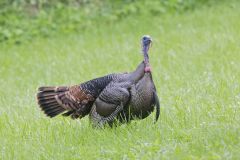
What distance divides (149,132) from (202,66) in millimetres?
3481

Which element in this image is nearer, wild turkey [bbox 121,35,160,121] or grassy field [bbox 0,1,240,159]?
grassy field [bbox 0,1,240,159]

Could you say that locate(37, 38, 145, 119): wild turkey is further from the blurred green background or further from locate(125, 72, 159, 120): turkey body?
the blurred green background

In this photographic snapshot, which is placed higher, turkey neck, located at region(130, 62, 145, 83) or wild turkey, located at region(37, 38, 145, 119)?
turkey neck, located at region(130, 62, 145, 83)

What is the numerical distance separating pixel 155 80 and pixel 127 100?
2.77m

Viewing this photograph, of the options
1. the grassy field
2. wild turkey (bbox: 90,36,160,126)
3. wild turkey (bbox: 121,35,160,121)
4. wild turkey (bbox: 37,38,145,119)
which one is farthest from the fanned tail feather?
wild turkey (bbox: 121,35,160,121)

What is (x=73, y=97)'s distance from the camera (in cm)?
699

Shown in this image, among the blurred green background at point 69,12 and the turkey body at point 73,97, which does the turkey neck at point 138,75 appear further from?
the blurred green background at point 69,12

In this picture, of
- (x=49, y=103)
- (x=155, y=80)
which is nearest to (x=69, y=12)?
(x=155, y=80)

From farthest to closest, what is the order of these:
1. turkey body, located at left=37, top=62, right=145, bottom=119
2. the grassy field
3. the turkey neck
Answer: turkey body, located at left=37, top=62, right=145, bottom=119
the turkey neck
the grassy field

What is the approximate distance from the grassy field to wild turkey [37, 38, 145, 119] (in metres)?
0.22

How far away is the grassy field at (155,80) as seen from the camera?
6.17 m

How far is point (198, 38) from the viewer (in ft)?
39.5

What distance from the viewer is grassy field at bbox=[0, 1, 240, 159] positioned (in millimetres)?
6168

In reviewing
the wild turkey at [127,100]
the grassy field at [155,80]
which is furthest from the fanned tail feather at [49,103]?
the wild turkey at [127,100]
